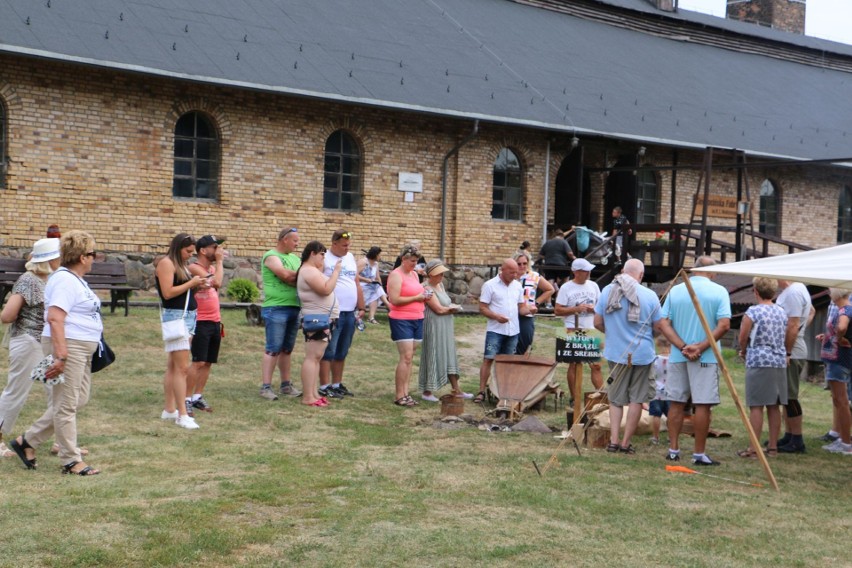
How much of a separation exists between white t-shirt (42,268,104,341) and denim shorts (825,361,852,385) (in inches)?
256

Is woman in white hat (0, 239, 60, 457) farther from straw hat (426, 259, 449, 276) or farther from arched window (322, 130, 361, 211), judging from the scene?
arched window (322, 130, 361, 211)

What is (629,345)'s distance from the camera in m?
9.76

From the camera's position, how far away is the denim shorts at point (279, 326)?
11484mm

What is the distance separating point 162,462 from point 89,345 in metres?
1.16

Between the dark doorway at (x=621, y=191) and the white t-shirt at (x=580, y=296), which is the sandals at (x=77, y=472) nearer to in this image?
the white t-shirt at (x=580, y=296)

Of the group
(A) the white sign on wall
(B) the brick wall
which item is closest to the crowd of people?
(B) the brick wall

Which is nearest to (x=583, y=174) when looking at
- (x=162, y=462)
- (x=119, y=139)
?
(x=119, y=139)

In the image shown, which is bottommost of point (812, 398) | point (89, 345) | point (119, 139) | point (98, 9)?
point (812, 398)

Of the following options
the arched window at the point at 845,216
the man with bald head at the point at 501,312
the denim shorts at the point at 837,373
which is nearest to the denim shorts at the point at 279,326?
the man with bald head at the point at 501,312

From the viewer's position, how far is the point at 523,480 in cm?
846

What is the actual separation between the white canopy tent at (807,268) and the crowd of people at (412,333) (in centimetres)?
61

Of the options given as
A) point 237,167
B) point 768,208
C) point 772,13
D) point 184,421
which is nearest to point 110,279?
point 237,167

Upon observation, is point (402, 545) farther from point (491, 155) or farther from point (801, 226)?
point (801, 226)

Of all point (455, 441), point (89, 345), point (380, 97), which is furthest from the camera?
point (380, 97)
